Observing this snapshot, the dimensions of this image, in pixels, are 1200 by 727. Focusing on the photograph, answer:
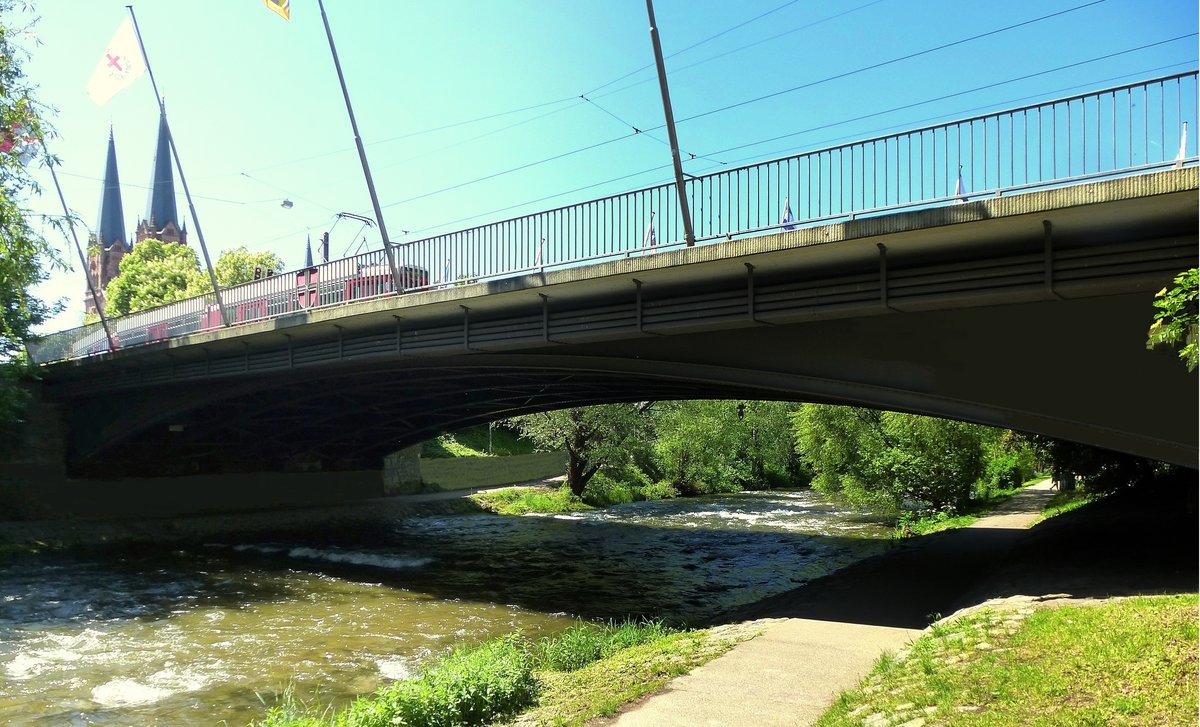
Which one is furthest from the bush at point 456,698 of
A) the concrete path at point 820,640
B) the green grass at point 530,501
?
the green grass at point 530,501

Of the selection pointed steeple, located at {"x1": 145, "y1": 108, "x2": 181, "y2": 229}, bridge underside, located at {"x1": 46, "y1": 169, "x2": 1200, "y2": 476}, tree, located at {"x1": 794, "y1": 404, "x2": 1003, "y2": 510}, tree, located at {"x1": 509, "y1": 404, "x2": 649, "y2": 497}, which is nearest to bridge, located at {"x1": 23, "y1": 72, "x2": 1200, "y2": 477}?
bridge underside, located at {"x1": 46, "y1": 169, "x2": 1200, "y2": 476}

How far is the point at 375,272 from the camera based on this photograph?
813 inches

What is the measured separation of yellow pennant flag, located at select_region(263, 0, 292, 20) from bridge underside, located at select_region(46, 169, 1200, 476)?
24.4 feet

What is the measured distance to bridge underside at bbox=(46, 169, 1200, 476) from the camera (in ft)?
32.7

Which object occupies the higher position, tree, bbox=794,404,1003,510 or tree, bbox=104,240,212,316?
tree, bbox=104,240,212,316

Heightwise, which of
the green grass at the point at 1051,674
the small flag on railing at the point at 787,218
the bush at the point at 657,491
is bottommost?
the bush at the point at 657,491

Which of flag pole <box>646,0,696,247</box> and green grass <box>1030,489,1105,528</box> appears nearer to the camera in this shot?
flag pole <box>646,0,696,247</box>

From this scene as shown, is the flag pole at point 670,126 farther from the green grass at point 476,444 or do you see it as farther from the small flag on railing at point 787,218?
the green grass at point 476,444

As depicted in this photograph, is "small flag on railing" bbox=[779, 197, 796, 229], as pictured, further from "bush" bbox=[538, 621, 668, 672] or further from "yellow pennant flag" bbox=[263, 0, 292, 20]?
"yellow pennant flag" bbox=[263, 0, 292, 20]

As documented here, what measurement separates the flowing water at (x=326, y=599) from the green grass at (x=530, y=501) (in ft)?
19.2

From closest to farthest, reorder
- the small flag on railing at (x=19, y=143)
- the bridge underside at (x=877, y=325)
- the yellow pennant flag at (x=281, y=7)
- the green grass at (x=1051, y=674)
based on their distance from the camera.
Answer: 1. the green grass at (x=1051, y=674)
2. the bridge underside at (x=877, y=325)
3. the small flag on railing at (x=19, y=143)
4. the yellow pennant flag at (x=281, y=7)

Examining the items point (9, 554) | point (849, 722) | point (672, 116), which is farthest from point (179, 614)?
point (849, 722)

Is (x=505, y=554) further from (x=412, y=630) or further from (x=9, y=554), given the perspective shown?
(x=9, y=554)

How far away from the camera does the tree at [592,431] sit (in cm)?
3734
